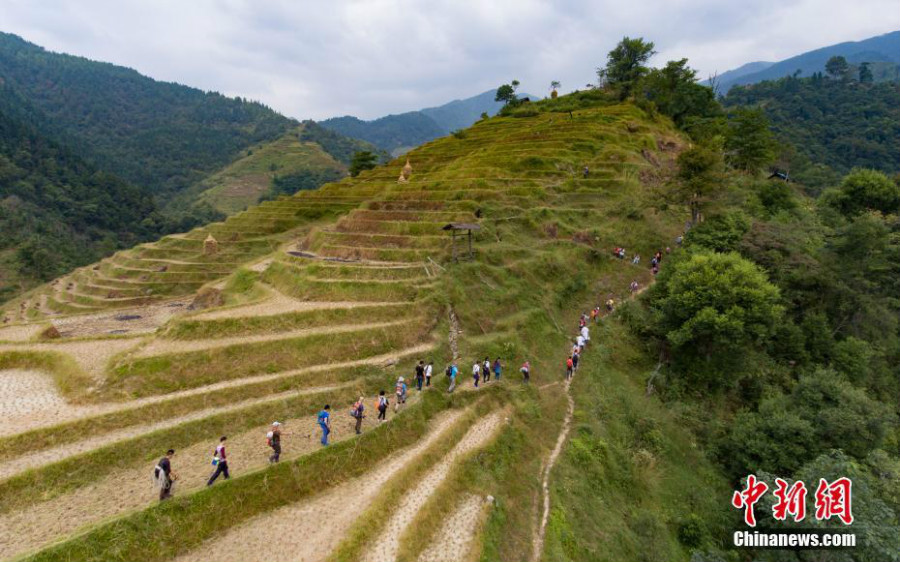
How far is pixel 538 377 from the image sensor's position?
21.3 meters

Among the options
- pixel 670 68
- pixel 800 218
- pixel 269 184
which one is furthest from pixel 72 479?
pixel 269 184

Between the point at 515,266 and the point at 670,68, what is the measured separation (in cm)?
5716

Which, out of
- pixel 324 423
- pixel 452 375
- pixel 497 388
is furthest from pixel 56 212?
pixel 497 388

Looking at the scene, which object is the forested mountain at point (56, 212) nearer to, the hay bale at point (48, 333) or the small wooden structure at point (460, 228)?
the hay bale at point (48, 333)

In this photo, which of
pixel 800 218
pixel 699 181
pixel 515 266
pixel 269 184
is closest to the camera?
pixel 515 266

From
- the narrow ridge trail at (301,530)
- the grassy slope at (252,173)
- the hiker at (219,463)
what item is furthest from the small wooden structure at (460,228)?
the grassy slope at (252,173)

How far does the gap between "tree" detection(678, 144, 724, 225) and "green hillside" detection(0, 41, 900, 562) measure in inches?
6.8

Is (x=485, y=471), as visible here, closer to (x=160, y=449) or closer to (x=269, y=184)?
(x=160, y=449)

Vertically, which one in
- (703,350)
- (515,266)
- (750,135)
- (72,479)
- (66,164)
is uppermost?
(66,164)

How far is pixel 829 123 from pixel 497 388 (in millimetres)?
128843

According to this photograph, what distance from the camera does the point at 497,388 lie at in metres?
19.2

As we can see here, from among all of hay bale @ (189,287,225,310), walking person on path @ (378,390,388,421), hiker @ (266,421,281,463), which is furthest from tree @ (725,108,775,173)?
hay bale @ (189,287,225,310)

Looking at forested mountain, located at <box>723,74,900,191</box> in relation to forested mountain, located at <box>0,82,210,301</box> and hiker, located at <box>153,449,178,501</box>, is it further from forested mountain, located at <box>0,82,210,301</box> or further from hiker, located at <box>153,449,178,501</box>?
forested mountain, located at <box>0,82,210,301</box>

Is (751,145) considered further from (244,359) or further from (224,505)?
(224,505)
